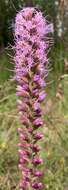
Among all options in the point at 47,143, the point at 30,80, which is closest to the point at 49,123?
the point at 47,143

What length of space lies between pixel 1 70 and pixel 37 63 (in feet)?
16.5

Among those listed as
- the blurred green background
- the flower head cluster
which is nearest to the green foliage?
the blurred green background

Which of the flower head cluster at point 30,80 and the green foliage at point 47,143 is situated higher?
the green foliage at point 47,143

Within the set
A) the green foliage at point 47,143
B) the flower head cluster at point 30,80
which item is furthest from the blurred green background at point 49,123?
the flower head cluster at point 30,80

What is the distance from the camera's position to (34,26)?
2.75 meters

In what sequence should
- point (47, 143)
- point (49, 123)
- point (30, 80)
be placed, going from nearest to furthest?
point (30, 80)
point (47, 143)
point (49, 123)

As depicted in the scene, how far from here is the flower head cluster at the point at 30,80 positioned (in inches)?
107

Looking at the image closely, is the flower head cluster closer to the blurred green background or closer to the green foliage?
the blurred green background

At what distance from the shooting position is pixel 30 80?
2738 millimetres

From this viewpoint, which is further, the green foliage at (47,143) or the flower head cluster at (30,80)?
the green foliage at (47,143)

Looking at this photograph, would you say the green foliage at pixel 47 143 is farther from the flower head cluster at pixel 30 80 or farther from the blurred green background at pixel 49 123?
the flower head cluster at pixel 30 80

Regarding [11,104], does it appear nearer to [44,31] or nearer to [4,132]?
[4,132]

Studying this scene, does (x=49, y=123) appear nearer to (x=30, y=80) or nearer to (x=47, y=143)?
(x=47, y=143)

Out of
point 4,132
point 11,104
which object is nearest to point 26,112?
point 4,132
